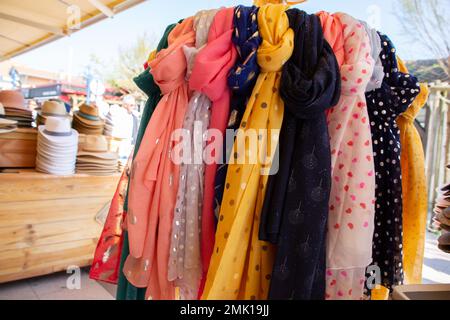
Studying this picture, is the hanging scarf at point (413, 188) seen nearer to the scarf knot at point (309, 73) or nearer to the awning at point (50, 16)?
the scarf knot at point (309, 73)

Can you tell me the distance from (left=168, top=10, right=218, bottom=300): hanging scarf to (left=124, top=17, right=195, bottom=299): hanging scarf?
0.02 meters

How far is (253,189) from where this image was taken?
0.55m

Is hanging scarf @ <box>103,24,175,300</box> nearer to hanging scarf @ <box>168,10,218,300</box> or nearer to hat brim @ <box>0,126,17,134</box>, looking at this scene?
hanging scarf @ <box>168,10,218,300</box>

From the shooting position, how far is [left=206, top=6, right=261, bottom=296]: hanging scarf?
0.56 m

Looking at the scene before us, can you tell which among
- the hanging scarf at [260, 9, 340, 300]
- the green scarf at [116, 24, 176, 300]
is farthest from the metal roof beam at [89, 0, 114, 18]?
the hanging scarf at [260, 9, 340, 300]

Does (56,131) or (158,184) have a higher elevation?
(56,131)

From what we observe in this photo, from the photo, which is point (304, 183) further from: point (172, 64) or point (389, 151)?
point (172, 64)

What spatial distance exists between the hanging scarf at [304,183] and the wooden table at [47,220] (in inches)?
66.1

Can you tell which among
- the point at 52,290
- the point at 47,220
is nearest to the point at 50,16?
the point at 47,220

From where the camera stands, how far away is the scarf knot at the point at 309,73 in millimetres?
501

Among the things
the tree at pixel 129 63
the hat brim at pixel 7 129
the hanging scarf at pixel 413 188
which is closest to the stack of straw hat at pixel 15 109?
the hat brim at pixel 7 129

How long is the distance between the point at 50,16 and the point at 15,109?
1560 millimetres

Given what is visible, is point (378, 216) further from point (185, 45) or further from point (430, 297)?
point (185, 45)

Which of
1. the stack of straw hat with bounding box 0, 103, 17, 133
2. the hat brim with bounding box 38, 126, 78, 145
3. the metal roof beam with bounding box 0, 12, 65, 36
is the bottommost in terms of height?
the hat brim with bounding box 38, 126, 78, 145
